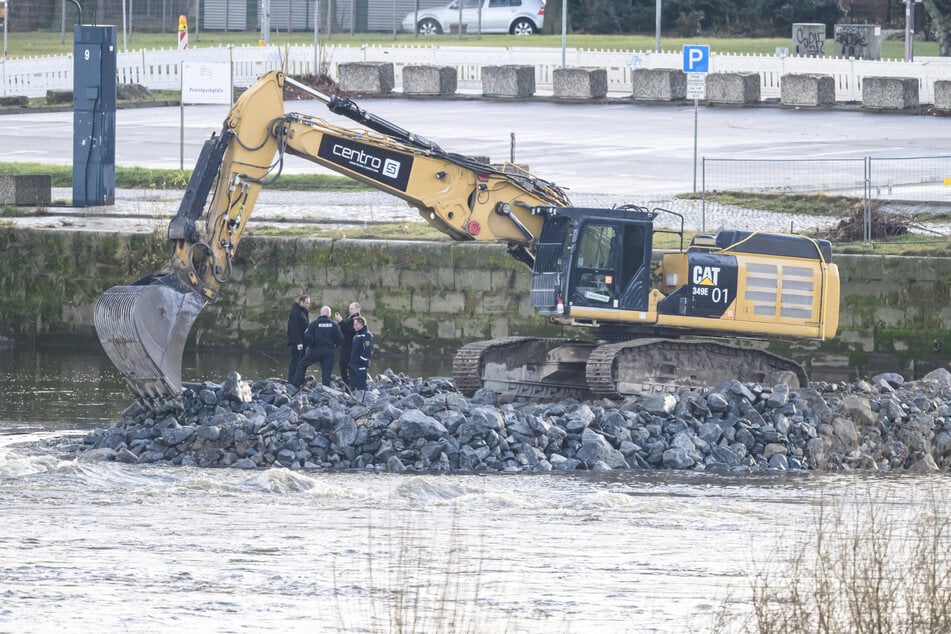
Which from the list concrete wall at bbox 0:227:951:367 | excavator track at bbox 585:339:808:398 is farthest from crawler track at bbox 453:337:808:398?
concrete wall at bbox 0:227:951:367

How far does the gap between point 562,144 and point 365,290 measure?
12.6m

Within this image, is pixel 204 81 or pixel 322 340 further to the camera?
pixel 204 81

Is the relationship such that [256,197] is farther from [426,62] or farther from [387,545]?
[426,62]

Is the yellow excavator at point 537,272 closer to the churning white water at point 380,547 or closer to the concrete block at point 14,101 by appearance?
the churning white water at point 380,547

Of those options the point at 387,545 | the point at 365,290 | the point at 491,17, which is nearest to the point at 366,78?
the point at 491,17

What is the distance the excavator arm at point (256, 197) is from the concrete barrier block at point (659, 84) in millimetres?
28476

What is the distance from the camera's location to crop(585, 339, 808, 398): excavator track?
1988cm

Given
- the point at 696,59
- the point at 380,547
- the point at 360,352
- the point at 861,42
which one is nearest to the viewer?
the point at 380,547

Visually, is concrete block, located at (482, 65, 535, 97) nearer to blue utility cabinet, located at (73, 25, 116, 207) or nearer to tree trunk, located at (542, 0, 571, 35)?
blue utility cabinet, located at (73, 25, 116, 207)

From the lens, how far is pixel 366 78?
50344 mm

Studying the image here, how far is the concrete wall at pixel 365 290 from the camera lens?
26422 mm

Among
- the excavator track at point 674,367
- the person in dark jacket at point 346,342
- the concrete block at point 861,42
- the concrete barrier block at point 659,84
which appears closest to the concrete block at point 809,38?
the concrete block at point 861,42

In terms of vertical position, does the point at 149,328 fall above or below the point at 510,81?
below

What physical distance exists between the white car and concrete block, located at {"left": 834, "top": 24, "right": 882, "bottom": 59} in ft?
56.1
